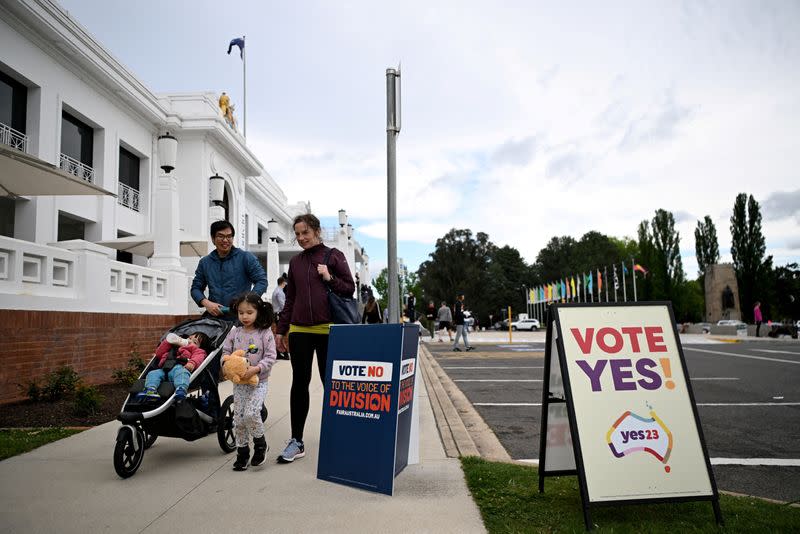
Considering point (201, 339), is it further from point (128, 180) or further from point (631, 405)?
point (128, 180)

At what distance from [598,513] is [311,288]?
9.11 ft

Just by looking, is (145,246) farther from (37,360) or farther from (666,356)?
(666,356)

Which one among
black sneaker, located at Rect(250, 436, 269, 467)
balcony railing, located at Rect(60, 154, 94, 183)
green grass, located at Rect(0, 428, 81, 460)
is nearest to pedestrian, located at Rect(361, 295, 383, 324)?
green grass, located at Rect(0, 428, 81, 460)

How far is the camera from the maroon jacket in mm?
4680

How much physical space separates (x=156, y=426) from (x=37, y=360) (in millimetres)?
4468

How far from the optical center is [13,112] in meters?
14.2

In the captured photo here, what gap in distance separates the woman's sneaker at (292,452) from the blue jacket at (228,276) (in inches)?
60.0

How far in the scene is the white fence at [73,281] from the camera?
750cm

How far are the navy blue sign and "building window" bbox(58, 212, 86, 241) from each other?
51.4 feet

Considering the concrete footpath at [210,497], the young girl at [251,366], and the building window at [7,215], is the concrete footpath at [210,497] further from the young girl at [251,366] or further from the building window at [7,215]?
the building window at [7,215]

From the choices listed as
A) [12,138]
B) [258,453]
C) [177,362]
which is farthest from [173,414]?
[12,138]

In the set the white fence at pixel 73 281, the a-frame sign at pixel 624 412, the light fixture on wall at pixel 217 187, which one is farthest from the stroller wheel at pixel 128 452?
the light fixture on wall at pixel 217 187

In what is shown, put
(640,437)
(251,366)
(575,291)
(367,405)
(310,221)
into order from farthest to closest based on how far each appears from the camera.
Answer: (575,291) → (310,221) → (251,366) → (367,405) → (640,437)

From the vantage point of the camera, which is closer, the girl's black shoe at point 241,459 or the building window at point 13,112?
the girl's black shoe at point 241,459
